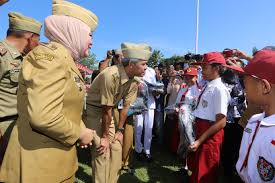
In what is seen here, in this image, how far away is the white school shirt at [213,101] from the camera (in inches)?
155

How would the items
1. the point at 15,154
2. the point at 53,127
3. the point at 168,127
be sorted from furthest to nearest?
the point at 168,127
the point at 15,154
the point at 53,127

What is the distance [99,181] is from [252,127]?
236cm

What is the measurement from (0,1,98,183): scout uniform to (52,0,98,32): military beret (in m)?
0.31

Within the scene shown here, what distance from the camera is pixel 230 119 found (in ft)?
19.0

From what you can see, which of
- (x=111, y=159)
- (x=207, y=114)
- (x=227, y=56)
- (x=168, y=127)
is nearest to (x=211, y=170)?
(x=207, y=114)

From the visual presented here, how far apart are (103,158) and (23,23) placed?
6.18 feet

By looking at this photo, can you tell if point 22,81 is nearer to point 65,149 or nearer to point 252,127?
point 65,149

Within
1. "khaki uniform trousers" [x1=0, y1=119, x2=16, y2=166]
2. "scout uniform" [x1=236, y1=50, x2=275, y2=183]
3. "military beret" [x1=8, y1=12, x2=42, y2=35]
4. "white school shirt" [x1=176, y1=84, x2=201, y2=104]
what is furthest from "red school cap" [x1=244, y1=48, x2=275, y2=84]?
"white school shirt" [x1=176, y1=84, x2=201, y2=104]

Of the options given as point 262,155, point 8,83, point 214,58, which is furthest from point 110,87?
point 262,155

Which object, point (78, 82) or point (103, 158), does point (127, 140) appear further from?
point (78, 82)

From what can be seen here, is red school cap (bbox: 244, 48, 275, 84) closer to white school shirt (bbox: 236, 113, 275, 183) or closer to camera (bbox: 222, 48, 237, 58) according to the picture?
white school shirt (bbox: 236, 113, 275, 183)

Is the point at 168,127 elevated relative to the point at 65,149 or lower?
lower

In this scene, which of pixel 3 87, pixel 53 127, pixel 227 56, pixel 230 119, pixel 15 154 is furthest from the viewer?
pixel 230 119

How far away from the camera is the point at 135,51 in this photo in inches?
169
